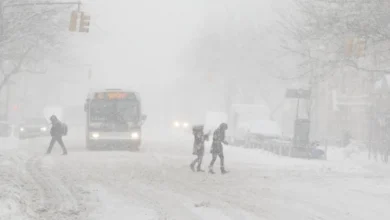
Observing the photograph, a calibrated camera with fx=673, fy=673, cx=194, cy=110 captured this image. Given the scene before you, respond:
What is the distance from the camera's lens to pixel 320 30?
24891 millimetres

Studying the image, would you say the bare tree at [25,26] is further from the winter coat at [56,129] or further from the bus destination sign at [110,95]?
the winter coat at [56,129]

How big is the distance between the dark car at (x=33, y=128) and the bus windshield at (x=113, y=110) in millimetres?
18470

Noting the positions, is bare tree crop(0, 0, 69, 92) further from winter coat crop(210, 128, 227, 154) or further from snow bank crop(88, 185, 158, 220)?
snow bank crop(88, 185, 158, 220)

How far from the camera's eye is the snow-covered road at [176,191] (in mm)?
12281

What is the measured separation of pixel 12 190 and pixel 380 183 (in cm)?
1019

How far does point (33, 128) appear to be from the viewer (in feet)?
156

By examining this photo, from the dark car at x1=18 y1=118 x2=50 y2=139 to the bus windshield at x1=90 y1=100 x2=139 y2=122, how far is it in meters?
18.5

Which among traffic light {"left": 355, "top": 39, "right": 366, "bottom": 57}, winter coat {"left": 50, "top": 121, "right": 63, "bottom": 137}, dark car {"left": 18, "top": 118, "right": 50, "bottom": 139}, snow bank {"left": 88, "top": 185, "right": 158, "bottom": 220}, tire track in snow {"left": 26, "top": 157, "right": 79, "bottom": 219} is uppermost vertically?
traffic light {"left": 355, "top": 39, "right": 366, "bottom": 57}

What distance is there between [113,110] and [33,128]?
759 inches

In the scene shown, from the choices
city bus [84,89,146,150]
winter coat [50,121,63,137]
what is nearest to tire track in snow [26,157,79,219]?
winter coat [50,121,63,137]

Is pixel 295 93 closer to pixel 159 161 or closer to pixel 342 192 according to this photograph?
pixel 159 161

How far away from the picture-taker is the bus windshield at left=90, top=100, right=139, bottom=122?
29.7 m

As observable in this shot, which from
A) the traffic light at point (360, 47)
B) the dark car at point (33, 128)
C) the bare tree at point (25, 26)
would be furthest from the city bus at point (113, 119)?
the dark car at point (33, 128)

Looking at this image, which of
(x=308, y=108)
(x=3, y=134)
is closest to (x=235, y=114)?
(x=308, y=108)
